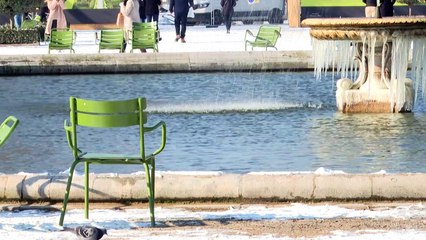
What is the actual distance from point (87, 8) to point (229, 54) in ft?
77.1

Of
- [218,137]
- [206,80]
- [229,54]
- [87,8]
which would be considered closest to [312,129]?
[218,137]

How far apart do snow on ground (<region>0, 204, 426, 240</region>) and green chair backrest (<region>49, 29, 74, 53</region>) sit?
2169 cm

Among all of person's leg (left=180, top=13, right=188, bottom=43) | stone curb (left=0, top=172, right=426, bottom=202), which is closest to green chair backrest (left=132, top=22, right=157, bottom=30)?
person's leg (left=180, top=13, right=188, bottom=43)

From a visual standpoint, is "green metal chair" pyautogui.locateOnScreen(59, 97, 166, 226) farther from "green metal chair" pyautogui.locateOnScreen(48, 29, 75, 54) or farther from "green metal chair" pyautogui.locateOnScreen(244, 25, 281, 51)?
"green metal chair" pyautogui.locateOnScreen(48, 29, 75, 54)

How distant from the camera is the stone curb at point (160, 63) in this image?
1179 inches

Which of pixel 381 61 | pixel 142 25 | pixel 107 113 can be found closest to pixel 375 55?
A: pixel 381 61

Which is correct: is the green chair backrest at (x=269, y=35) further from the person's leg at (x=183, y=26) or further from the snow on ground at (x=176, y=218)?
the snow on ground at (x=176, y=218)

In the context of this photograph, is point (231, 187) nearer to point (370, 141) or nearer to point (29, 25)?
point (370, 141)

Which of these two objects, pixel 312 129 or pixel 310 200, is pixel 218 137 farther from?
pixel 310 200

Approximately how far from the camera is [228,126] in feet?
67.4

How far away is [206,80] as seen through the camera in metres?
28.3

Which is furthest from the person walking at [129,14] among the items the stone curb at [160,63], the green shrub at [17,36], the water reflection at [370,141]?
the water reflection at [370,141]

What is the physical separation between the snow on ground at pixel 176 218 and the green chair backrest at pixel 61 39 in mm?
21692

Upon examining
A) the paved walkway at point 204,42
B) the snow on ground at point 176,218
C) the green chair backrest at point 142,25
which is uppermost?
the snow on ground at point 176,218
